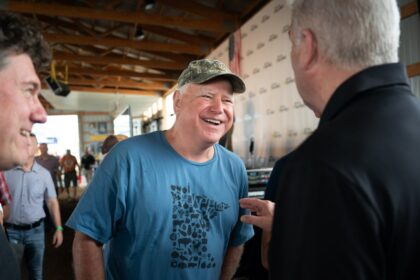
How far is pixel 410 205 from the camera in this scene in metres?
0.62

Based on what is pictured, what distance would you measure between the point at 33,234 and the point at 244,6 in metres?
5.89

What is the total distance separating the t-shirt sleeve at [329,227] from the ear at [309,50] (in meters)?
0.27

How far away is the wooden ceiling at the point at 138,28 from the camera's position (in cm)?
742

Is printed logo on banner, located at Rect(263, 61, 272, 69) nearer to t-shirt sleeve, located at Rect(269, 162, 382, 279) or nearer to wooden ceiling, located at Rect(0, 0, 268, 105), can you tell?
wooden ceiling, located at Rect(0, 0, 268, 105)

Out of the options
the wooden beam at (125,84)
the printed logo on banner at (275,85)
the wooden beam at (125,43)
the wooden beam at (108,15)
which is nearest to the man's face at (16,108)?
the printed logo on banner at (275,85)

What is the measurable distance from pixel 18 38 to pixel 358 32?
31.7 inches

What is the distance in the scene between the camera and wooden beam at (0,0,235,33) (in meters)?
7.27

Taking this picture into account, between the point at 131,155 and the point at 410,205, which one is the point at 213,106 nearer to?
the point at 131,155

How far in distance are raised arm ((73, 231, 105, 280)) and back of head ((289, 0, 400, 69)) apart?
3.45ft

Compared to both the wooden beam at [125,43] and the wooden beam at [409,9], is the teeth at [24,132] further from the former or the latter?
the wooden beam at [125,43]

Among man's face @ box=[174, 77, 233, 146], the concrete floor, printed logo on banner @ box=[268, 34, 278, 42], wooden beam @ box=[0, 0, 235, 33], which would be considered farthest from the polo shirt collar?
wooden beam @ box=[0, 0, 235, 33]

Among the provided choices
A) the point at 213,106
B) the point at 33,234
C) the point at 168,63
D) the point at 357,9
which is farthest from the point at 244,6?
the point at 357,9

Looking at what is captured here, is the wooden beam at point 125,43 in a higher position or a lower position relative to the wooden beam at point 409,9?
higher

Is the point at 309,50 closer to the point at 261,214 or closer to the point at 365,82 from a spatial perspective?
the point at 365,82
